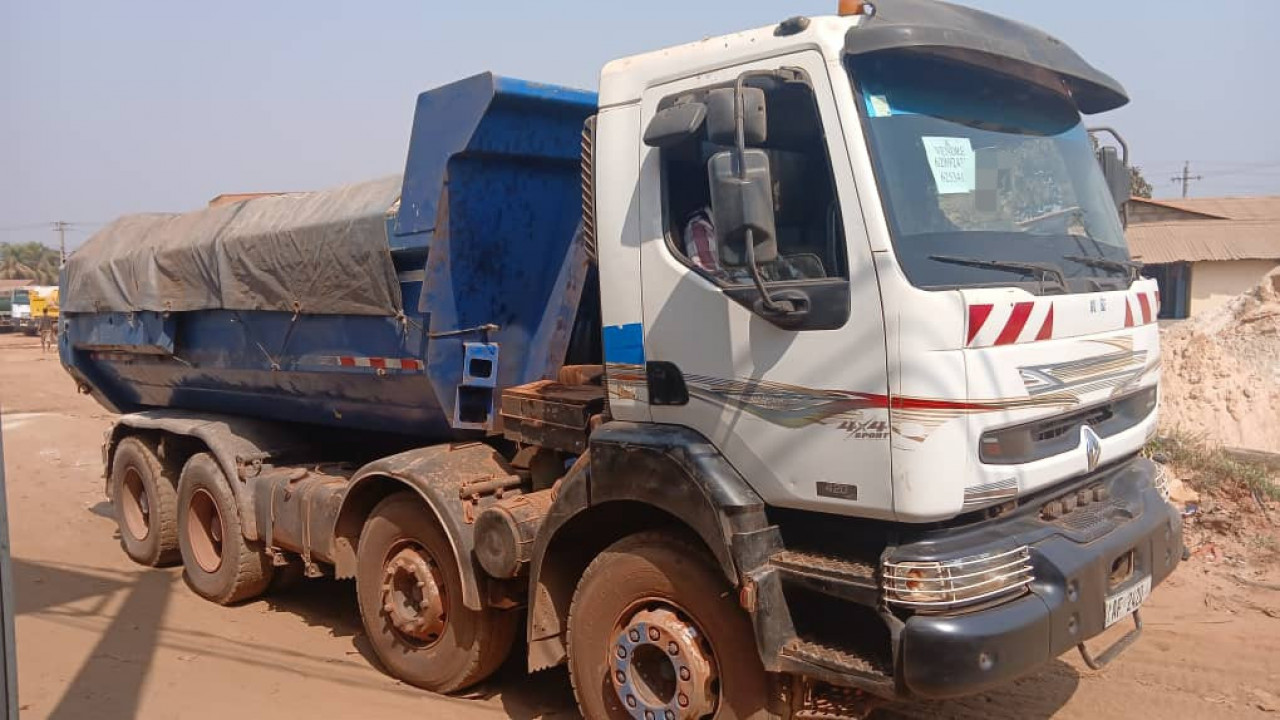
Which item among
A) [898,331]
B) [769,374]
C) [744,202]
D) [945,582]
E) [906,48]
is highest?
[906,48]

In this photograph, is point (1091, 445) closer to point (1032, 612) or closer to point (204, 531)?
point (1032, 612)

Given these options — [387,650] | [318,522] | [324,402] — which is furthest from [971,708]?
[324,402]

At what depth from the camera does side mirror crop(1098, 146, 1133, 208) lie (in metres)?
4.62

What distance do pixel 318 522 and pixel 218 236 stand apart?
7.28 ft

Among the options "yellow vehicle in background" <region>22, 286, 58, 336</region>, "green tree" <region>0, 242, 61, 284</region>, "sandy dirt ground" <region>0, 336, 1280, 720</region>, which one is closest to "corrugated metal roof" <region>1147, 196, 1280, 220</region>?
"sandy dirt ground" <region>0, 336, 1280, 720</region>

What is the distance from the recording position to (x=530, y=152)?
16.4 ft

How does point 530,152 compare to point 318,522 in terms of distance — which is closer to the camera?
point 530,152

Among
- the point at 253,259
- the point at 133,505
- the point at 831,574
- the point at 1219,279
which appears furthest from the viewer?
the point at 1219,279

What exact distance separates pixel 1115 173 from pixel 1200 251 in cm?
2169

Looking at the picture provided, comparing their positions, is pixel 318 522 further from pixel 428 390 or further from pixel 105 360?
pixel 105 360

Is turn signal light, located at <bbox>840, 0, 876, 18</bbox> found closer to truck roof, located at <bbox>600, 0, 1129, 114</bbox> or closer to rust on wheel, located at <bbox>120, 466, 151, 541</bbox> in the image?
truck roof, located at <bbox>600, 0, 1129, 114</bbox>

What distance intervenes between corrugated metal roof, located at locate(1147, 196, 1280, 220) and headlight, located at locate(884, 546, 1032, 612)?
26410 mm

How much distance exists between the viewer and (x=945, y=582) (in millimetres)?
3133

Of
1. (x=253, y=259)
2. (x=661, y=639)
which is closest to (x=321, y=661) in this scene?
(x=253, y=259)
